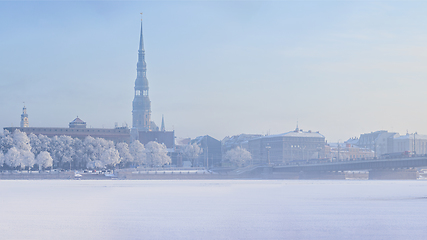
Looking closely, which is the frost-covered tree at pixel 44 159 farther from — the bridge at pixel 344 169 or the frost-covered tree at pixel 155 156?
the bridge at pixel 344 169

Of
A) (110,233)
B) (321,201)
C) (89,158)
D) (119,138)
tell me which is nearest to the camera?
(110,233)

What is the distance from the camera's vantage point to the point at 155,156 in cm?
15450

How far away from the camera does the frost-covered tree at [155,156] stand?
154m

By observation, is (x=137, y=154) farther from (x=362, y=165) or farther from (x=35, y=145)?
(x=362, y=165)

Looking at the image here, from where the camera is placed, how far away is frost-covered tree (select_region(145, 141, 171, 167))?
154 metres

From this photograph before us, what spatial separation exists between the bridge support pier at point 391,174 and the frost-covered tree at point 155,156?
176 feet

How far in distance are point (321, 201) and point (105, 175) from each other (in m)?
70.0

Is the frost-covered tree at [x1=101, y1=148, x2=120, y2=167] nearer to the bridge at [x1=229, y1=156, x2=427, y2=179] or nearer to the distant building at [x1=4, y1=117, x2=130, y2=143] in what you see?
the bridge at [x1=229, y1=156, x2=427, y2=179]

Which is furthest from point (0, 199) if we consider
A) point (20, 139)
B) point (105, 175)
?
point (20, 139)

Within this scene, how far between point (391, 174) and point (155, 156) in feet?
196

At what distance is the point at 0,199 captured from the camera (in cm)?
5234

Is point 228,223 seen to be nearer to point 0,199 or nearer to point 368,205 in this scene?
point 368,205

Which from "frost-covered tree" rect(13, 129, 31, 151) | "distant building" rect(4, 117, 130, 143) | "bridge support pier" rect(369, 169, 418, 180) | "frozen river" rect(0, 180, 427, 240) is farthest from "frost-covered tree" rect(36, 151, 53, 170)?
"frozen river" rect(0, 180, 427, 240)

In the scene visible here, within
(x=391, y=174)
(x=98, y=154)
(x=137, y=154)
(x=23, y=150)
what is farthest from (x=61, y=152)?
(x=391, y=174)
